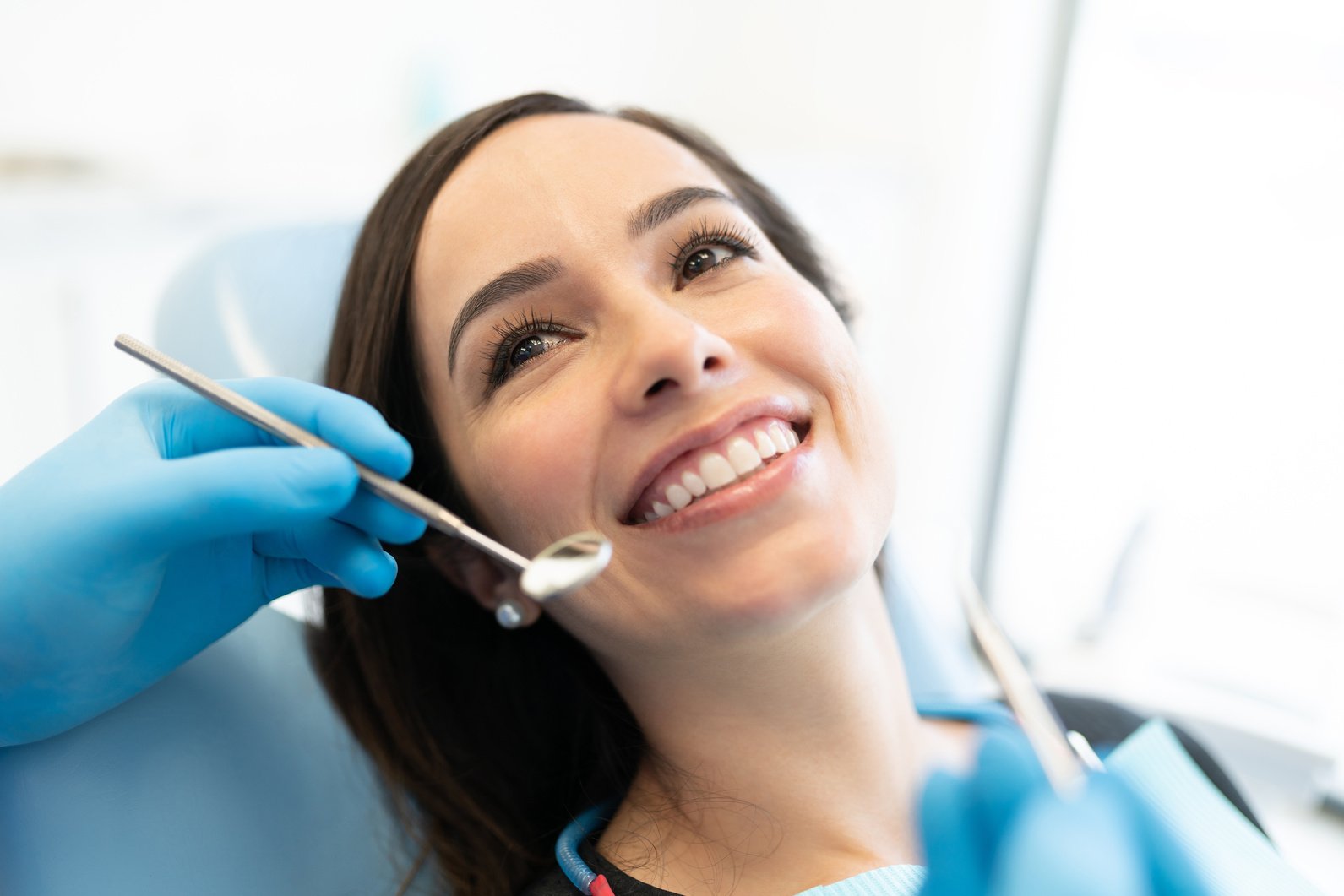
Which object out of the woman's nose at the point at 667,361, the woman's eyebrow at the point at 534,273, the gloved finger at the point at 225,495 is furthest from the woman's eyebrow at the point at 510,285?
the gloved finger at the point at 225,495

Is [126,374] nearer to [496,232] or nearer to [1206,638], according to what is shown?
[496,232]

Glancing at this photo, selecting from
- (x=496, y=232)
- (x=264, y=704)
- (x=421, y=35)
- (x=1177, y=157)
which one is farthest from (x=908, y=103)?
(x=264, y=704)

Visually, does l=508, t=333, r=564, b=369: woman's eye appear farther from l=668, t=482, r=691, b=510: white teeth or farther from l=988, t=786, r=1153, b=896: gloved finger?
l=988, t=786, r=1153, b=896: gloved finger

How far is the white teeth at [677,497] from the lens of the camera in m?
0.85

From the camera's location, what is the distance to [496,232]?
95 centimetres

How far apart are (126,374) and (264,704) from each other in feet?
3.07

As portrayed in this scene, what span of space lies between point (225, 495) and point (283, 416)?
0.40 ft

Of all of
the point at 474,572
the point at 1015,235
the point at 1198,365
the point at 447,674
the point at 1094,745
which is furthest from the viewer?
the point at 1015,235

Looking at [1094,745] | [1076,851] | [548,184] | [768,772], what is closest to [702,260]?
[548,184]

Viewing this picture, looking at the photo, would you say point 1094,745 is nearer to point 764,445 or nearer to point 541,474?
point 764,445

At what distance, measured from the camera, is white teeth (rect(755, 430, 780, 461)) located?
0.87 meters

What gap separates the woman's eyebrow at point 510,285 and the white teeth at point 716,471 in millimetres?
239

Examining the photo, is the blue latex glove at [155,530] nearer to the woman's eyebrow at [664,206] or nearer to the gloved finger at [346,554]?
the gloved finger at [346,554]

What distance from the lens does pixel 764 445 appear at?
0.87 meters
